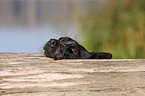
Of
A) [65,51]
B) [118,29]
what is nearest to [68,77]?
[65,51]

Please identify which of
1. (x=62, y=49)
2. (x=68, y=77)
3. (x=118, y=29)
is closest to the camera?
(x=68, y=77)

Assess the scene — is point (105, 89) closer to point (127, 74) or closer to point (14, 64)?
point (127, 74)

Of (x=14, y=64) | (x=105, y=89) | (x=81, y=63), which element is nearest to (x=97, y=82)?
(x=105, y=89)

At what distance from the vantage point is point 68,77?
231 centimetres

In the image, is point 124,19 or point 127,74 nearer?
point 127,74

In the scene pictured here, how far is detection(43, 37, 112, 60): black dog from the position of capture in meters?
2.48

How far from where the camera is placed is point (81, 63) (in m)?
2.39

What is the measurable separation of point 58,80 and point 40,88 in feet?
0.67

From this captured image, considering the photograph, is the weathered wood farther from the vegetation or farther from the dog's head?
the vegetation

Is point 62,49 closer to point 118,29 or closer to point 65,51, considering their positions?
point 65,51

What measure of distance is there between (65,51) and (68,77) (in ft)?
1.18

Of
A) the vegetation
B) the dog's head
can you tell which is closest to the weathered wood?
the dog's head

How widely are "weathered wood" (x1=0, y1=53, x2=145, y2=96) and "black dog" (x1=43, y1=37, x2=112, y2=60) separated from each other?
0.43 feet

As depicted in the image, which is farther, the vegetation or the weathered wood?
the vegetation
